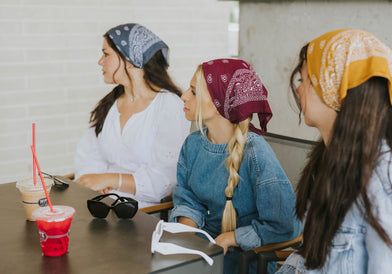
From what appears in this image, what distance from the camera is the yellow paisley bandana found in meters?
1.39

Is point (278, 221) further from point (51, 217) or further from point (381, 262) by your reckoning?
point (51, 217)

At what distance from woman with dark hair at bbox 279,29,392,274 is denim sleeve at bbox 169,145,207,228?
2.38ft

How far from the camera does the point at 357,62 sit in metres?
1.41

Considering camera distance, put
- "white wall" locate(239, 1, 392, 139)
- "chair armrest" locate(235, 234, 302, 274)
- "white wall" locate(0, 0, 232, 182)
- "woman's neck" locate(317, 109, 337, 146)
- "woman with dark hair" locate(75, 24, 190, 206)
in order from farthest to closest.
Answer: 1. "white wall" locate(0, 0, 232, 182)
2. "woman with dark hair" locate(75, 24, 190, 206)
3. "white wall" locate(239, 1, 392, 139)
4. "chair armrest" locate(235, 234, 302, 274)
5. "woman's neck" locate(317, 109, 337, 146)

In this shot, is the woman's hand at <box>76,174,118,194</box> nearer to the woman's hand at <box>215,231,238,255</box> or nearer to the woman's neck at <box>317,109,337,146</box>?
the woman's hand at <box>215,231,238,255</box>

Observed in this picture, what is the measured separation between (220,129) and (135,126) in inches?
22.5

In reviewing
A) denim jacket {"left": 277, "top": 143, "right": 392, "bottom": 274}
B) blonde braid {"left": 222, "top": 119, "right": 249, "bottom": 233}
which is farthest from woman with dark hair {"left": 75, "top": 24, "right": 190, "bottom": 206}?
denim jacket {"left": 277, "top": 143, "right": 392, "bottom": 274}

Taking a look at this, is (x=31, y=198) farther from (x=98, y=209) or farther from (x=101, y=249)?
(x=101, y=249)

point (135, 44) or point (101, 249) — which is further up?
point (135, 44)

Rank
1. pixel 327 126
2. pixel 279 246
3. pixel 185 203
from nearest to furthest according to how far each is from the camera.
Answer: pixel 327 126 → pixel 279 246 → pixel 185 203

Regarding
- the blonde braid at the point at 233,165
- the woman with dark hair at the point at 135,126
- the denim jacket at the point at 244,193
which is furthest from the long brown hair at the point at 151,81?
the blonde braid at the point at 233,165

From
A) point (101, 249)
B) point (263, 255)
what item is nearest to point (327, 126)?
point (263, 255)

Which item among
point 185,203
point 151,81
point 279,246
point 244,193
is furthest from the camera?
point 151,81

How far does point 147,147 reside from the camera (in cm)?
260
